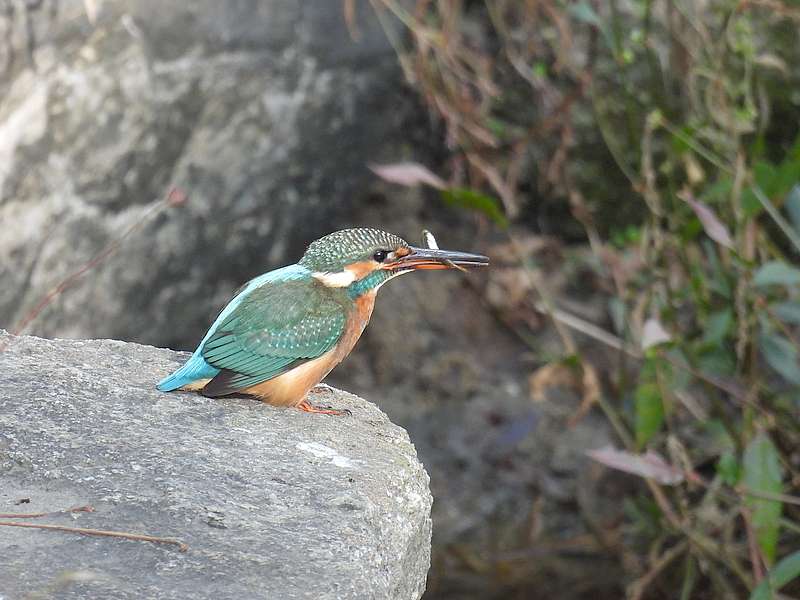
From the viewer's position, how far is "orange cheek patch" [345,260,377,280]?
2.91 meters

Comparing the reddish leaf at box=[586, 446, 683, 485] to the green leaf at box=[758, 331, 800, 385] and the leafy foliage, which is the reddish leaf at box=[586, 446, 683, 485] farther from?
the green leaf at box=[758, 331, 800, 385]

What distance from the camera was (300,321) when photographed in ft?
9.25

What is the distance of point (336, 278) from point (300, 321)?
0.53 ft

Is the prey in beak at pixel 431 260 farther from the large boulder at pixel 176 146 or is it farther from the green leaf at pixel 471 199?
the large boulder at pixel 176 146

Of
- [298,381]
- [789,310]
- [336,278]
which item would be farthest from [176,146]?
[789,310]

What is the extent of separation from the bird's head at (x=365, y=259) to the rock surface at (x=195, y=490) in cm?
32

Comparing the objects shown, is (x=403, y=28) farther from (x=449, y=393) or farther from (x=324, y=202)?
(x=449, y=393)

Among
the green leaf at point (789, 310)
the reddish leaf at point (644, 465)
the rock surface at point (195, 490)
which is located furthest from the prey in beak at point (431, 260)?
the green leaf at point (789, 310)

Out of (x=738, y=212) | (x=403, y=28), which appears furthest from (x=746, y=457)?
(x=403, y=28)

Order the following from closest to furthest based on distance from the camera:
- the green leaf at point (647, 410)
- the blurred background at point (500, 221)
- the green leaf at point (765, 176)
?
1. the green leaf at point (765, 176)
2. the green leaf at point (647, 410)
3. the blurred background at point (500, 221)

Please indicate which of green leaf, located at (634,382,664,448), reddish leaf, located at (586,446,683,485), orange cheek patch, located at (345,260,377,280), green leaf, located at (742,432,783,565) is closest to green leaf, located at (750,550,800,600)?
green leaf, located at (742,432,783,565)

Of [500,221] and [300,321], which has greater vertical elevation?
[300,321]

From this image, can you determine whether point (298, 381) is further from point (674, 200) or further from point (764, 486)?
point (674, 200)

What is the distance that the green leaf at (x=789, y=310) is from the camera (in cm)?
372
